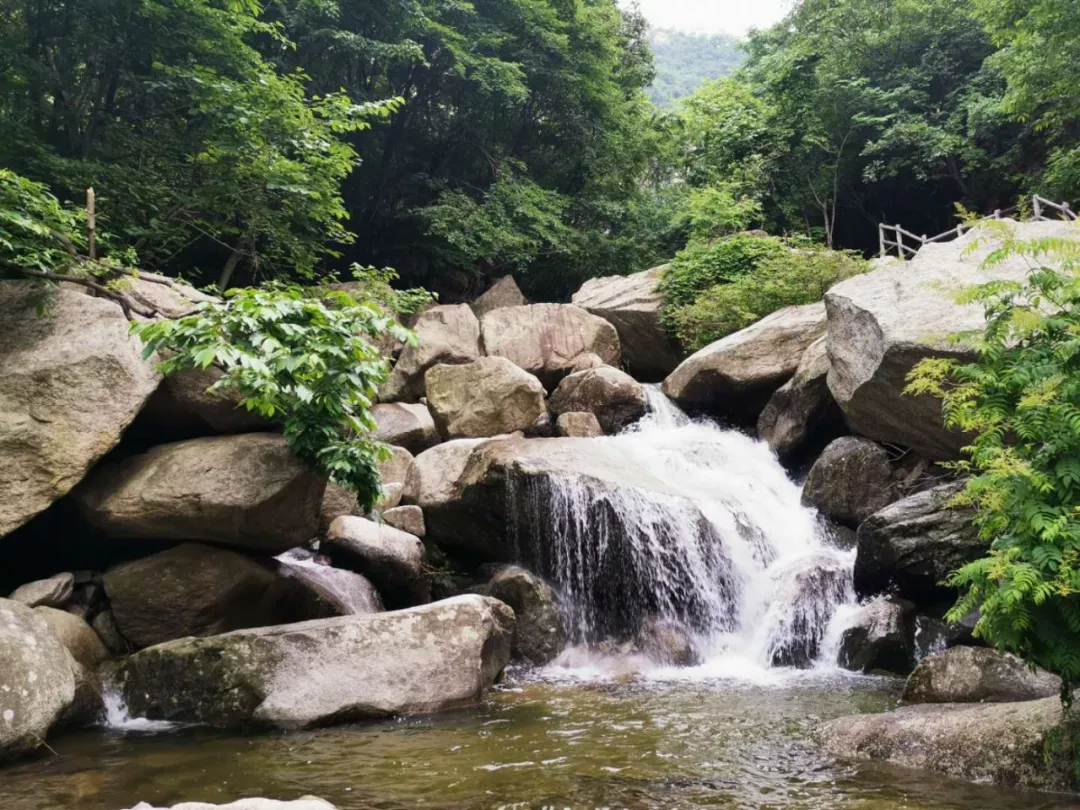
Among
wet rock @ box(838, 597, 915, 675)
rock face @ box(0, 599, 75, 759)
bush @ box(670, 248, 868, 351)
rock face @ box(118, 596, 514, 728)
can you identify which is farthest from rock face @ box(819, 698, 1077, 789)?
bush @ box(670, 248, 868, 351)

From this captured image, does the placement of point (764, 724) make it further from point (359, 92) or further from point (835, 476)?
point (359, 92)

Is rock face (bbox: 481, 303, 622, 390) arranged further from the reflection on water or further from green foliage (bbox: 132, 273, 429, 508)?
the reflection on water

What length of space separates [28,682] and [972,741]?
6877 millimetres

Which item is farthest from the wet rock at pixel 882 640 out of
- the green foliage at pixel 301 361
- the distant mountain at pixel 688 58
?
the distant mountain at pixel 688 58

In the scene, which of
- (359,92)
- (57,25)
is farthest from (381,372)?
(359,92)

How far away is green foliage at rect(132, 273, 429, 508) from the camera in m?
7.21

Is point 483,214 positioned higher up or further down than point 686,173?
further down

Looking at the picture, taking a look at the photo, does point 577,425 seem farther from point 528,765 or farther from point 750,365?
point 528,765

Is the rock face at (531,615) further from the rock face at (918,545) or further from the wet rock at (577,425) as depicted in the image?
the wet rock at (577,425)

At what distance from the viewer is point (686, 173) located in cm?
2956

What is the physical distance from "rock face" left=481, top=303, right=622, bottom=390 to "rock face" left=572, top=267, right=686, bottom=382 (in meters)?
0.61

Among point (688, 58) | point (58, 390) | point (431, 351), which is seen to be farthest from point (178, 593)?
point (688, 58)

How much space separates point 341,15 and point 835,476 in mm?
18227

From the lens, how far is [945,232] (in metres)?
21.2
